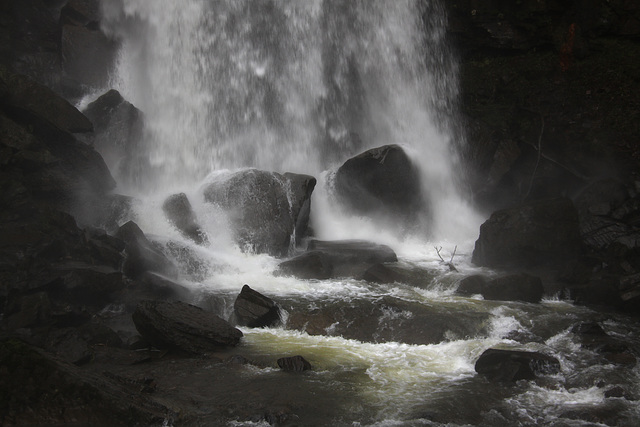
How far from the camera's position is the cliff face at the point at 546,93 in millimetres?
18094

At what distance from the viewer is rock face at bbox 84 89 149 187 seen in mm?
20547

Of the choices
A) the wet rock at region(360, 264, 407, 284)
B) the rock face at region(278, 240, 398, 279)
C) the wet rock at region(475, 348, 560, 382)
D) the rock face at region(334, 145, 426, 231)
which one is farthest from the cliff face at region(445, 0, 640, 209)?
the wet rock at region(475, 348, 560, 382)

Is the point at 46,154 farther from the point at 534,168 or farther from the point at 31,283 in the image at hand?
the point at 534,168

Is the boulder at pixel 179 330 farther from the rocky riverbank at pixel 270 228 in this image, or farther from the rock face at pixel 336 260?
the rock face at pixel 336 260

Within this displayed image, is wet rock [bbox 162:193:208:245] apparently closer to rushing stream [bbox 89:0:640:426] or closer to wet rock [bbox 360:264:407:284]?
rushing stream [bbox 89:0:640:426]

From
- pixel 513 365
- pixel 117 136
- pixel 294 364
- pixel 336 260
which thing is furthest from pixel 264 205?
pixel 513 365

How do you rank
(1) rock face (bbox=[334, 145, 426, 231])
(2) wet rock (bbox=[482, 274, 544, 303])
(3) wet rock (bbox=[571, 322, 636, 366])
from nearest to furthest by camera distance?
(3) wet rock (bbox=[571, 322, 636, 366]), (2) wet rock (bbox=[482, 274, 544, 303]), (1) rock face (bbox=[334, 145, 426, 231])

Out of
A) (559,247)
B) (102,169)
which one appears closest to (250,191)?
(102,169)

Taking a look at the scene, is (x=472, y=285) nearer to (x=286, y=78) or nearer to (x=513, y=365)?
(x=513, y=365)

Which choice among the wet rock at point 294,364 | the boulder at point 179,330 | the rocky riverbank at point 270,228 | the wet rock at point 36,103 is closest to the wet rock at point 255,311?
the rocky riverbank at point 270,228

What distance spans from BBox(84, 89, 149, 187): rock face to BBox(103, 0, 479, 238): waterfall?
1402 mm

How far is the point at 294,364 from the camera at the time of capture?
850 centimetres

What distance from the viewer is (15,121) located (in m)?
15.3

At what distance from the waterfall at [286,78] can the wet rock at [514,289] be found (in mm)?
10028
